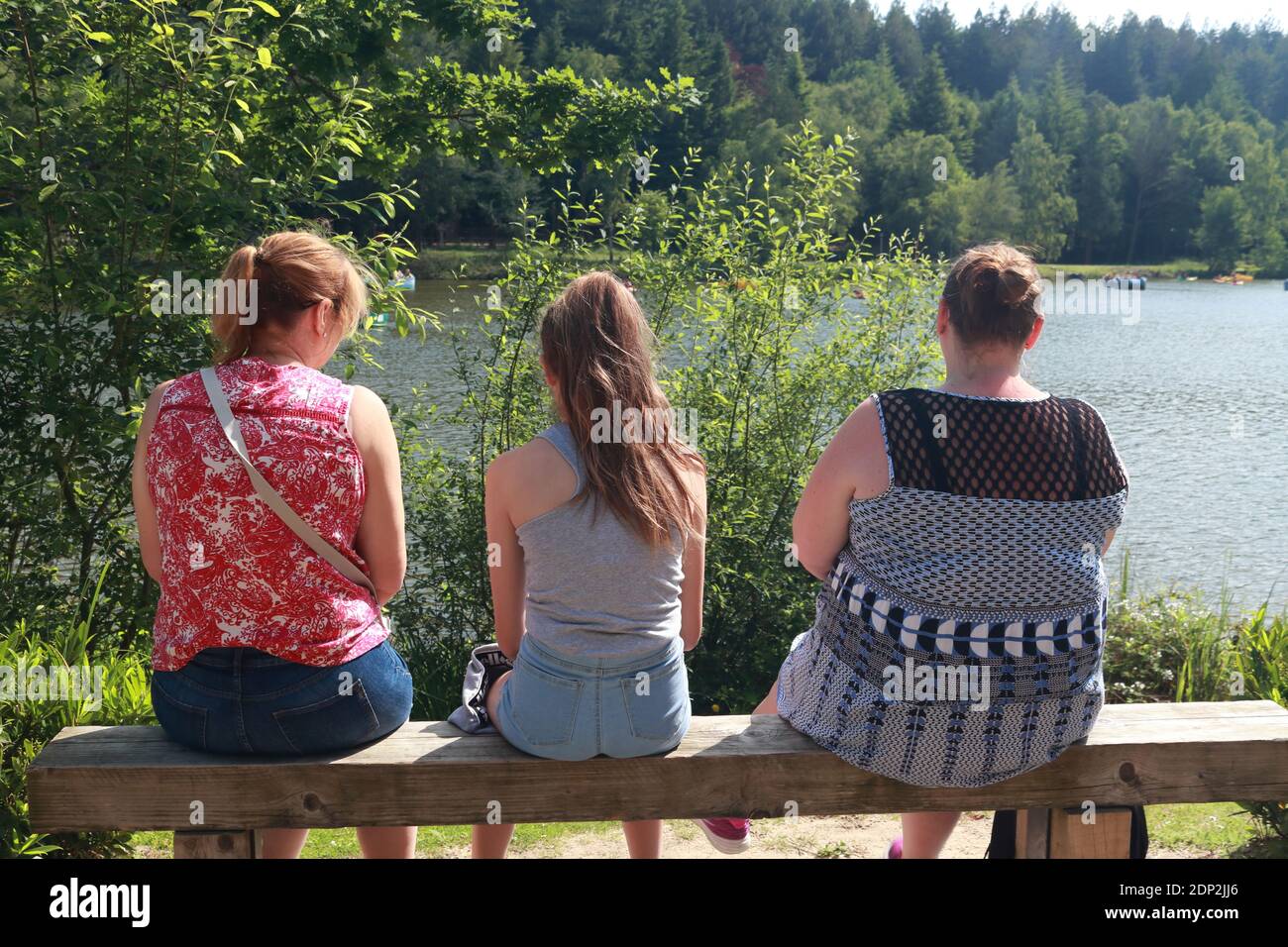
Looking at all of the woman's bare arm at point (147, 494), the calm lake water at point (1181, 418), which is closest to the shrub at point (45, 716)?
the woman's bare arm at point (147, 494)

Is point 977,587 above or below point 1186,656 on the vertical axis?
above

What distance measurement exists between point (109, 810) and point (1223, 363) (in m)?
24.4

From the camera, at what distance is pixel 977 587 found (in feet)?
7.60

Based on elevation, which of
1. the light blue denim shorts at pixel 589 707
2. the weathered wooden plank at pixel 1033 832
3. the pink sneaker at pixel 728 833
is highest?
the light blue denim shorts at pixel 589 707

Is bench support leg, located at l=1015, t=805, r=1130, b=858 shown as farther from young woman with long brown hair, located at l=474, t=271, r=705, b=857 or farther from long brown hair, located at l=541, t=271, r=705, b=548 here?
long brown hair, located at l=541, t=271, r=705, b=548

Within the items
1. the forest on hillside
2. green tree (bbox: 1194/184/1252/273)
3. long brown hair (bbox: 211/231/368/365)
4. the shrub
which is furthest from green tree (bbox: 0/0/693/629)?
green tree (bbox: 1194/184/1252/273)

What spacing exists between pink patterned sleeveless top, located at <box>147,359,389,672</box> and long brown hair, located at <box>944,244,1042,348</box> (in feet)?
4.08

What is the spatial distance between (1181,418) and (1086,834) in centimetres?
1594

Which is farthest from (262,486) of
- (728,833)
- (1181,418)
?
(1181,418)

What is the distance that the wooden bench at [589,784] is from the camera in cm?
232

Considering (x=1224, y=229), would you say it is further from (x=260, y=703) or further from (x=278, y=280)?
(x=260, y=703)

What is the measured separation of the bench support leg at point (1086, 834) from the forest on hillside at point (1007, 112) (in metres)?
18.9

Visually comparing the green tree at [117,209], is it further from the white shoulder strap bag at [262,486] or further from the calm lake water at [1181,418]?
the white shoulder strap bag at [262,486]
